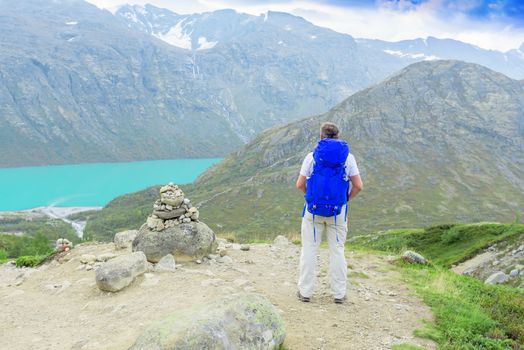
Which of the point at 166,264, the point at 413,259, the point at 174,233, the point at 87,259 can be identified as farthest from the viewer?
the point at 413,259

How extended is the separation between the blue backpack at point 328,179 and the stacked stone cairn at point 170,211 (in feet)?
24.8

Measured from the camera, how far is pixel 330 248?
41.1 ft

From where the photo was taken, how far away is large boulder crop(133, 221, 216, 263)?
17203 millimetres

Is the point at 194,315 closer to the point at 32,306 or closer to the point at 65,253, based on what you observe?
the point at 32,306

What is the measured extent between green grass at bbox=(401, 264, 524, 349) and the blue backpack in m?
3.76

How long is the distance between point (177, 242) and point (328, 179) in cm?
793

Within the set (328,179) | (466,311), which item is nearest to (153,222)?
(328,179)

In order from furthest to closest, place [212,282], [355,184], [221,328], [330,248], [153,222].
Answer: [153,222]
[212,282]
[330,248]
[355,184]
[221,328]

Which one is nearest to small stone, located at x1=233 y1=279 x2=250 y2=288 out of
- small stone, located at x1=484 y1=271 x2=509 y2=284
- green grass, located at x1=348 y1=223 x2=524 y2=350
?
green grass, located at x1=348 y1=223 x2=524 y2=350

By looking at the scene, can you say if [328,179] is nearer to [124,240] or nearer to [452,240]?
[124,240]

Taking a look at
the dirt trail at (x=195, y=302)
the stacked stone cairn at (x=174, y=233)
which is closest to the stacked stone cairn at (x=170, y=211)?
the stacked stone cairn at (x=174, y=233)

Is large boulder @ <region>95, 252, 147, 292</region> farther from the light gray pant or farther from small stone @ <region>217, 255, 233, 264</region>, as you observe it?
the light gray pant

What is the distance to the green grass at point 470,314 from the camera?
420 inches

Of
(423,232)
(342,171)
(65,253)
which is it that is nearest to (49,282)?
(65,253)
